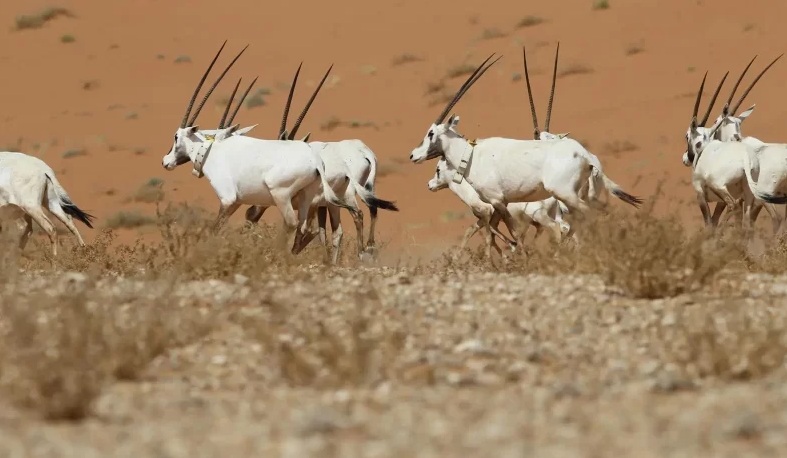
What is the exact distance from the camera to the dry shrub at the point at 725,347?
6.43 metres

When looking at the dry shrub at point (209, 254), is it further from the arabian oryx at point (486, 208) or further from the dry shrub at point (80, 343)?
the arabian oryx at point (486, 208)

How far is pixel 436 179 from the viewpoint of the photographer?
1733 centimetres

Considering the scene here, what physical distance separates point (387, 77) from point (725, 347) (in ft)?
108

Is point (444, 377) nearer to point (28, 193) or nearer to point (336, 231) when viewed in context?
point (336, 231)

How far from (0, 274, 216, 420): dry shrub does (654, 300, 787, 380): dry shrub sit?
2.40 m

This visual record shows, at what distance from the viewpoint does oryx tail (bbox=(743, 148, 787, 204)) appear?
609 inches

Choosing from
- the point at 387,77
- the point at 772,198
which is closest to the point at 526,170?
the point at 772,198

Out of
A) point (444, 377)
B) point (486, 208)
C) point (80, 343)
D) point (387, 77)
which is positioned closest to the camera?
point (80, 343)

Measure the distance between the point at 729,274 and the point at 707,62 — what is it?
2748 cm

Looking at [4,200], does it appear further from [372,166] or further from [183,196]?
[183,196]

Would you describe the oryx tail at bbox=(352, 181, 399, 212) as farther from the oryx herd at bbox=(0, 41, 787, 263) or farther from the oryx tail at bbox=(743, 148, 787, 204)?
the oryx tail at bbox=(743, 148, 787, 204)

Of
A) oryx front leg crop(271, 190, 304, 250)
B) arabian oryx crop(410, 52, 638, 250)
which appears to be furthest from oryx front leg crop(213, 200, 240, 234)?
arabian oryx crop(410, 52, 638, 250)

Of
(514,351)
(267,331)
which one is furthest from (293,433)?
(514,351)

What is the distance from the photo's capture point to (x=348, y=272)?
1209 cm
